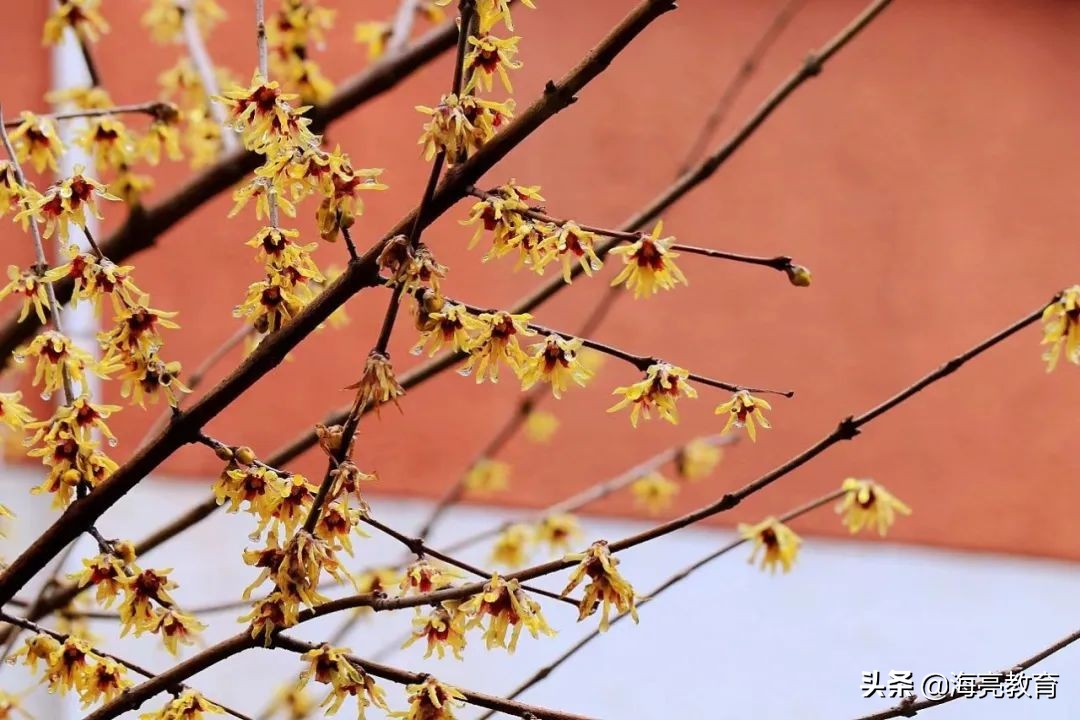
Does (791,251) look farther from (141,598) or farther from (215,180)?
(141,598)

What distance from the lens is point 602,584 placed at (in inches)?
25.4

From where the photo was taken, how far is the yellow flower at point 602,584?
0.64 metres

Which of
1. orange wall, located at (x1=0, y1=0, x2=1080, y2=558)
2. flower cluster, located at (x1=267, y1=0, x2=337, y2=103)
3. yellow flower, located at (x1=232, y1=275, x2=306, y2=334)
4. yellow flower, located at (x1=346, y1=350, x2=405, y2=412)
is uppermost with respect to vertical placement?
orange wall, located at (x1=0, y1=0, x2=1080, y2=558)

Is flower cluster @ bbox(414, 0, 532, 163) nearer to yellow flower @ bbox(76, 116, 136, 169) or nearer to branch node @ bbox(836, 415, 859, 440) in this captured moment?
branch node @ bbox(836, 415, 859, 440)

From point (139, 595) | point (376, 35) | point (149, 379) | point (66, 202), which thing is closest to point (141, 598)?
point (139, 595)

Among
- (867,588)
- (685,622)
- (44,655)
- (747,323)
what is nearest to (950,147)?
(747,323)

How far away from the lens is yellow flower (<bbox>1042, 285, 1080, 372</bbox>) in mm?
696

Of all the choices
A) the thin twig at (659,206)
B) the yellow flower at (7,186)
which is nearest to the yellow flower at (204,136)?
the thin twig at (659,206)

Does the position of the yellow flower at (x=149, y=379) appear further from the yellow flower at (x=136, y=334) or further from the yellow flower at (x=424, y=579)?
the yellow flower at (x=424, y=579)

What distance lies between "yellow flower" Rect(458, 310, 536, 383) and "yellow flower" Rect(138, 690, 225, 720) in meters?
0.27

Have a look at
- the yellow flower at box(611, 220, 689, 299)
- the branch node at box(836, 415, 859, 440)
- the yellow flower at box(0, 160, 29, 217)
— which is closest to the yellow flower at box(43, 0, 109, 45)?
the yellow flower at box(0, 160, 29, 217)

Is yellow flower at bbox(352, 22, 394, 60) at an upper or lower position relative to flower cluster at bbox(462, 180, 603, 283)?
upper

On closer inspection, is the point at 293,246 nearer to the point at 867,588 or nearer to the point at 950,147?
the point at 867,588

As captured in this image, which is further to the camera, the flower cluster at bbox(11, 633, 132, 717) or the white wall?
the white wall
